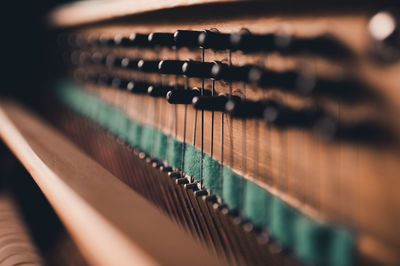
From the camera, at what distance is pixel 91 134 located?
6.46ft

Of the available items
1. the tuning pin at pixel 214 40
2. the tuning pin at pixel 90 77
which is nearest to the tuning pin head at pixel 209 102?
the tuning pin at pixel 214 40

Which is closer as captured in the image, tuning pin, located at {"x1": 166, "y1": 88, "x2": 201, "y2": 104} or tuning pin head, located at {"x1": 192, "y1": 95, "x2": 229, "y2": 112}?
tuning pin head, located at {"x1": 192, "y1": 95, "x2": 229, "y2": 112}

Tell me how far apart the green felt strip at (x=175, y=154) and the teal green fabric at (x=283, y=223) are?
0.43 m

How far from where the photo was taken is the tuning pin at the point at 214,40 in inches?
33.5

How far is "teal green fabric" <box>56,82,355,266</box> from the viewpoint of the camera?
70 cm

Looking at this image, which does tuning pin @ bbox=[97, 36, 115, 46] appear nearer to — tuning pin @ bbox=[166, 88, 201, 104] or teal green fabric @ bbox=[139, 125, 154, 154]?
teal green fabric @ bbox=[139, 125, 154, 154]

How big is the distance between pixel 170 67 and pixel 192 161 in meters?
0.27

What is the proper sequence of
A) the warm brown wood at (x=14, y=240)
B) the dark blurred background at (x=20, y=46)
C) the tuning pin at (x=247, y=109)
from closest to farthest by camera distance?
the tuning pin at (x=247, y=109), the warm brown wood at (x=14, y=240), the dark blurred background at (x=20, y=46)

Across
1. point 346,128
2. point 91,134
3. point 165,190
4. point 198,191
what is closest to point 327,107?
point 346,128

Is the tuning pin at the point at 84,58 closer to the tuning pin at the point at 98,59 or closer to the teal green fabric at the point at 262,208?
the tuning pin at the point at 98,59

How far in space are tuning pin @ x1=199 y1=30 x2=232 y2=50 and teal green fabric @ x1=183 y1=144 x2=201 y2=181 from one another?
344 millimetres

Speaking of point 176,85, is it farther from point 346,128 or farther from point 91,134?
point 91,134

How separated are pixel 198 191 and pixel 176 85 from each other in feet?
1.18

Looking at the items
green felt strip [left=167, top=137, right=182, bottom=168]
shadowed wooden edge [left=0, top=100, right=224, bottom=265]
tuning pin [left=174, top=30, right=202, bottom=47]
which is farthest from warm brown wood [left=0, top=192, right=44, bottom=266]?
tuning pin [left=174, top=30, right=202, bottom=47]
